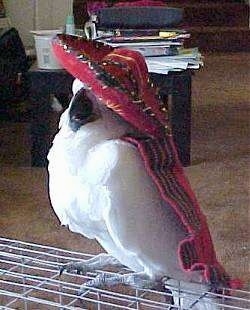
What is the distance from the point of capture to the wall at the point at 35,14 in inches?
140

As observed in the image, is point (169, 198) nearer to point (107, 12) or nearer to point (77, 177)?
point (77, 177)

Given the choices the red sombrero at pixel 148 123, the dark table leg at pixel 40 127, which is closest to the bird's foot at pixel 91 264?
the red sombrero at pixel 148 123

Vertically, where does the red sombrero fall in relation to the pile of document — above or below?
above

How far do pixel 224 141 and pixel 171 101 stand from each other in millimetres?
495

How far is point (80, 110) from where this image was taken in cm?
100

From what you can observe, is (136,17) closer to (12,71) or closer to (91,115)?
(12,71)

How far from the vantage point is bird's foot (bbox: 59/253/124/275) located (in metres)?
1.03

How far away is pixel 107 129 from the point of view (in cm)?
98

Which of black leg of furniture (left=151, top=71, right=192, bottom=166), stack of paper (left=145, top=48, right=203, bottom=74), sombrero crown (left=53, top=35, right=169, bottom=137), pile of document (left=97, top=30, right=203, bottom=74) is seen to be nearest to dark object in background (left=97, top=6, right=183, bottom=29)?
pile of document (left=97, top=30, right=203, bottom=74)

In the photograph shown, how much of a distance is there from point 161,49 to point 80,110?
1666mm

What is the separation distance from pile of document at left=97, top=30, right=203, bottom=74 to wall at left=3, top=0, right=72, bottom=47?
0.91m

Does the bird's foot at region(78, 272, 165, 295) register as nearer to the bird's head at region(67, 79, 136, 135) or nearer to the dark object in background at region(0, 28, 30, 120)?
the bird's head at region(67, 79, 136, 135)

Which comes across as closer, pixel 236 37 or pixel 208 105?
pixel 208 105

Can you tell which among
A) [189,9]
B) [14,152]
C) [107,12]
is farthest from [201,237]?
[189,9]
